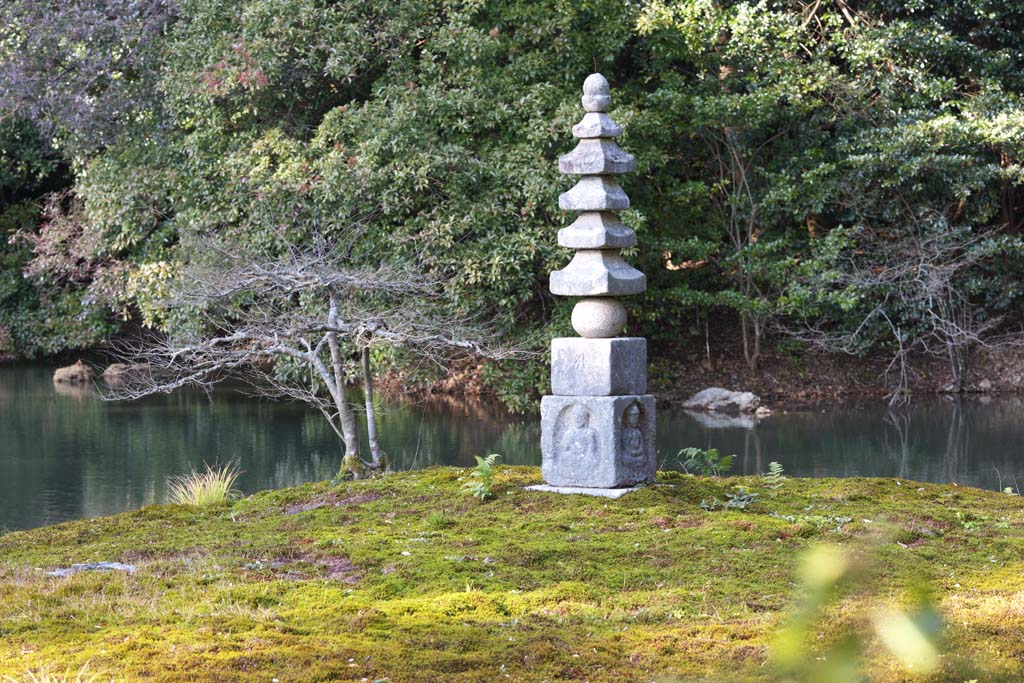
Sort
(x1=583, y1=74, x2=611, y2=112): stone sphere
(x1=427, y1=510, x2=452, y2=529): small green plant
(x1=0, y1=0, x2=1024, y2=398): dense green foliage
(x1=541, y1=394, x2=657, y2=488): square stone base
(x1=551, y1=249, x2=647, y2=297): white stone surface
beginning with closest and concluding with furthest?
(x1=427, y1=510, x2=452, y2=529): small green plant, (x1=541, y1=394, x2=657, y2=488): square stone base, (x1=551, y1=249, x2=647, y2=297): white stone surface, (x1=583, y1=74, x2=611, y2=112): stone sphere, (x1=0, y1=0, x2=1024, y2=398): dense green foliage

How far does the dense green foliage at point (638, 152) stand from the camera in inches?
563

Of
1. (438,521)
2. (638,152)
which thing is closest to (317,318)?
(638,152)

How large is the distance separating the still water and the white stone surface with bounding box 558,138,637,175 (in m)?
4.85

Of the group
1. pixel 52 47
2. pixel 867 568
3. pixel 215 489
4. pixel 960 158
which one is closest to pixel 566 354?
pixel 215 489

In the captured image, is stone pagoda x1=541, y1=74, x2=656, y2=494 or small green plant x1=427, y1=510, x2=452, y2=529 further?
stone pagoda x1=541, y1=74, x2=656, y2=494

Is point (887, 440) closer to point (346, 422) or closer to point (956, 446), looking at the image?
point (956, 446)

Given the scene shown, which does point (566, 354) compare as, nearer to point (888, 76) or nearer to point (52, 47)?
point (888, 76)

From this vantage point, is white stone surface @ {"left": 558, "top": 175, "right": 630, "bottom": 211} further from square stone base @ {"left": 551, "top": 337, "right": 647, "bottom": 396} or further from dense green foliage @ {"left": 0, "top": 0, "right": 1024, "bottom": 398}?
dense green foliage @ {"left": 0, "top": 0, "right": 1024, "bottom": 398}

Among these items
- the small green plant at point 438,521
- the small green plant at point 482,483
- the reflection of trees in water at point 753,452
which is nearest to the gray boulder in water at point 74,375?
the reflection of trees in water at point 753,452

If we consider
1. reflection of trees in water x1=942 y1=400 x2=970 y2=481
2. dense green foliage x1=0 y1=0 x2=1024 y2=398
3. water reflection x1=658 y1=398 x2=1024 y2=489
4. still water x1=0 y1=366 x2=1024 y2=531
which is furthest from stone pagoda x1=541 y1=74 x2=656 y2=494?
dense green foliage x1=0 y1=0 x2=1024 y2=398

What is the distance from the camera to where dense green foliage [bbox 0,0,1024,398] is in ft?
46.9

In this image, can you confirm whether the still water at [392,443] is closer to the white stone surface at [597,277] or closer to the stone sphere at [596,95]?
the white stone surface at [597,277]

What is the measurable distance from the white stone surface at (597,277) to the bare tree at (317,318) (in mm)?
3074

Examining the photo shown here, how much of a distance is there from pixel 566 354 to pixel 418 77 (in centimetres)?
873
